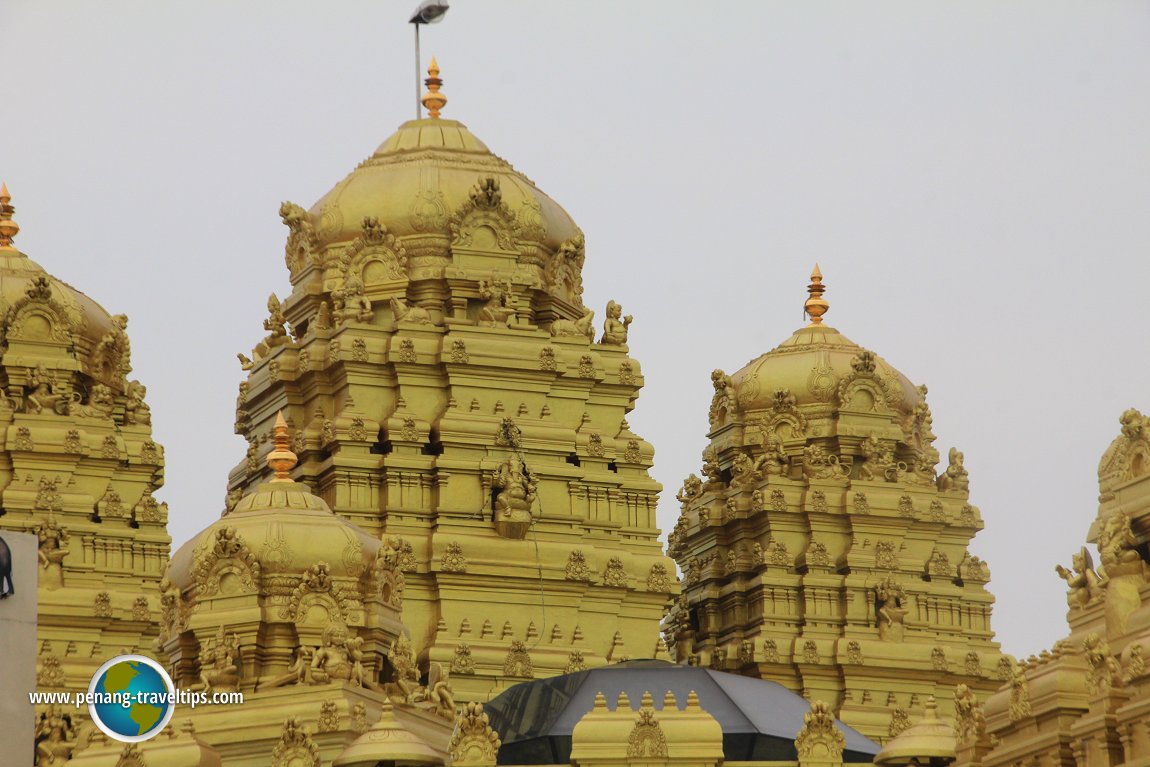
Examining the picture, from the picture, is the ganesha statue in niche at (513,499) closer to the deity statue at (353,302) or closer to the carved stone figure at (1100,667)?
A: the deity statue at (353,302)

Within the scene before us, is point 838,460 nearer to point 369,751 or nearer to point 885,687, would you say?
point 885,687

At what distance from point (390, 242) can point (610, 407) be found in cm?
514

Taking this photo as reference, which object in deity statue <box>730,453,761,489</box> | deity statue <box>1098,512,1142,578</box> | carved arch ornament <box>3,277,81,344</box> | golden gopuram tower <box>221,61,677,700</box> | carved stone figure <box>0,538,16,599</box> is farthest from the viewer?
deity statue <box>730,453,761,489</box>

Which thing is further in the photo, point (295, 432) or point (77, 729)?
point (295, 432)

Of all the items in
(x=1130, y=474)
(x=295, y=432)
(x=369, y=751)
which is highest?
(x=295, y=432)

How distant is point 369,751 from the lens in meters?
49.6

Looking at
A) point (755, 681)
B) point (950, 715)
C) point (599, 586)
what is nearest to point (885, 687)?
point (950, 715)

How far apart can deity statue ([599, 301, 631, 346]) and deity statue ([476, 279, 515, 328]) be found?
2.15 meters

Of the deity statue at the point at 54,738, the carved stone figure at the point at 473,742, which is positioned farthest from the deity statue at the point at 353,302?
the carved stone figure at the point at 473,742

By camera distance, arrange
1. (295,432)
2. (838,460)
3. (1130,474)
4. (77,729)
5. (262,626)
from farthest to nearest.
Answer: (838,460), (295,432), (77,729), (262,626), (1130,474)

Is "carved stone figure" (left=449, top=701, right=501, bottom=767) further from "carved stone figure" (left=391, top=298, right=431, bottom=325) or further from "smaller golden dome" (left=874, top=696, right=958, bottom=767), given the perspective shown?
"carved stone figure" (left=391, top=298, right=431, bottom=325)

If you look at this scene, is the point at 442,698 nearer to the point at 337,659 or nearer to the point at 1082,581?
the point at 337,659

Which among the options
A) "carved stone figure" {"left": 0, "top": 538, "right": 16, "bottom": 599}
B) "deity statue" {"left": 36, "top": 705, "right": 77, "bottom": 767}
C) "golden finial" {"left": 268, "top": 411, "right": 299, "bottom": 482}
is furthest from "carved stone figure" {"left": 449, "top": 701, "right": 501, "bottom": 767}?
"golden finial" {"left": 268, "top": 411, "right": 299, "bottom": 482}

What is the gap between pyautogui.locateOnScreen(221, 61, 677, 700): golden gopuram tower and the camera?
205 feet
